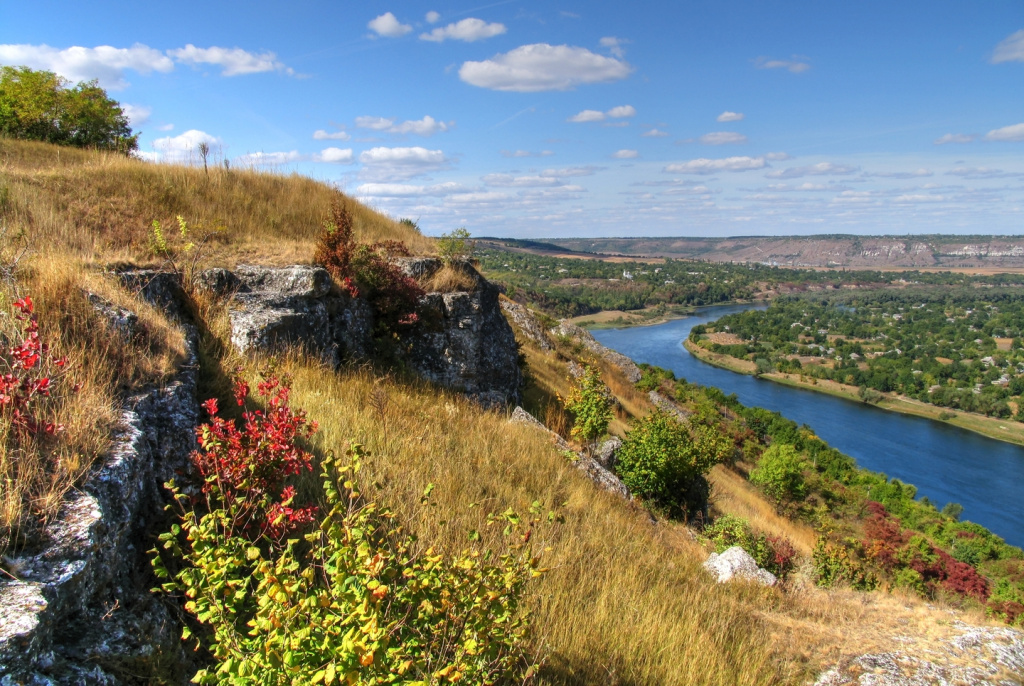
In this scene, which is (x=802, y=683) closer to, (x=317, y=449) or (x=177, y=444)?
(x=317, y=449)

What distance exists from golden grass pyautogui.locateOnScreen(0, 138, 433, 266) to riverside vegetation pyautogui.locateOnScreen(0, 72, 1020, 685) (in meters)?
0.05

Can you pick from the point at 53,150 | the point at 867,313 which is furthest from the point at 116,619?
the point at 867,313

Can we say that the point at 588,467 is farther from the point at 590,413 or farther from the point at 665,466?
the point at 590,413

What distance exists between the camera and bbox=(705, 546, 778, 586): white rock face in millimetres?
5789

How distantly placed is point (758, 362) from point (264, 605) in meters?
93.4

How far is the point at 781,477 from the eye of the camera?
71.9 ft

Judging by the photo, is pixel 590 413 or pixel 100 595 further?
pixel 590 413

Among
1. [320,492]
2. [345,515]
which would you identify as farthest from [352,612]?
[320,492]

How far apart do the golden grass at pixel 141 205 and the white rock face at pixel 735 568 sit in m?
7.21

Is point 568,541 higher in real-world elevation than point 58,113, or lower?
lower

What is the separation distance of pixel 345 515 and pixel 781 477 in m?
23.1

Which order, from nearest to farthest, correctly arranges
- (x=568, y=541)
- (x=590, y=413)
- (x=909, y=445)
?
(x=568, y=541) < (x=590, y=413) < (x=909, y=445)

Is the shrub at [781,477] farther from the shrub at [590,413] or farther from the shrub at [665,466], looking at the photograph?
the shrub at [590,413]

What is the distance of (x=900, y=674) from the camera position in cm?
386
